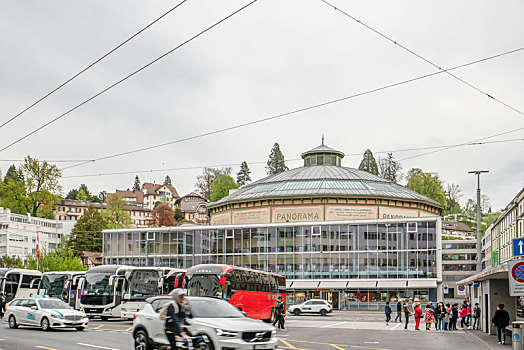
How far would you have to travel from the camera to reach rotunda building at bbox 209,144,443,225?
247 feet

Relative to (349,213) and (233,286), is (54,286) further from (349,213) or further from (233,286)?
(349,213)

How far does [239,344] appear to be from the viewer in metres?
14.4

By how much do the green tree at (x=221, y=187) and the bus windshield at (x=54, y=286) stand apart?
101 m

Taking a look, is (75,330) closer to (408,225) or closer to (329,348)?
(329,348)

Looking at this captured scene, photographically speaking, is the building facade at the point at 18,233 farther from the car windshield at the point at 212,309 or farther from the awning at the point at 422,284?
the car windshield at the point at 212,309

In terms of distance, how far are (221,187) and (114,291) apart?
109m

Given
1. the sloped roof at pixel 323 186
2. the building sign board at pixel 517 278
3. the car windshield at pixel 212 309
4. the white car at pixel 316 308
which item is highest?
the sloped roof at pixel 323 186

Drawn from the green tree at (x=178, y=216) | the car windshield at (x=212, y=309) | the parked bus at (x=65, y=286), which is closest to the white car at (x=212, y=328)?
the car windshield at (x=212, y=309)

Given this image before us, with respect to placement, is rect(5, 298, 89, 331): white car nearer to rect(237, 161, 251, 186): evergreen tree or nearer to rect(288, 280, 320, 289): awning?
rect(288, 280, 320, 289): awning

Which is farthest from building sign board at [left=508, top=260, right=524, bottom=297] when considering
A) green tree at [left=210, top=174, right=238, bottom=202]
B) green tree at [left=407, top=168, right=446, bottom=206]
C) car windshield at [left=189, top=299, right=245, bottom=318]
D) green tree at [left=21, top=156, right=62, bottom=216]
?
green tree at [left=210, top=174, right=238, bottom=202]

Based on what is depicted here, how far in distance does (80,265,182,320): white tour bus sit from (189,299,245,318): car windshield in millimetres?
23048

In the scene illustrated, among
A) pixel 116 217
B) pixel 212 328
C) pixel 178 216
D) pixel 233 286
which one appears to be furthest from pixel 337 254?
pixel 178 216

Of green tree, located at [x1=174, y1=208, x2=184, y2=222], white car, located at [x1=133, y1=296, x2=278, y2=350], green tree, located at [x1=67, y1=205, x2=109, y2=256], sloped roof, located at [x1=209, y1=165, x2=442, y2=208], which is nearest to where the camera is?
white car, located at [x1=133, y1=296, x2=278, y2=350]

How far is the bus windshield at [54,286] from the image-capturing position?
42625 millimetres
